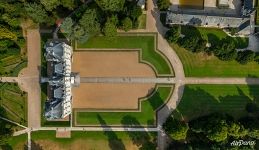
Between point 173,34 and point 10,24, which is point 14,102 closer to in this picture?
point 10,24

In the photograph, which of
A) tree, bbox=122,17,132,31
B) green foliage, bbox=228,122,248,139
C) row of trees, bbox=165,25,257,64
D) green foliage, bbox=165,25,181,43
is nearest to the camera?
tree, bbox=122,17,132,31

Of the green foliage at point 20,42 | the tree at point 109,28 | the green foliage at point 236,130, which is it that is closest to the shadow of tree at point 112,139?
the tree at point 109,28

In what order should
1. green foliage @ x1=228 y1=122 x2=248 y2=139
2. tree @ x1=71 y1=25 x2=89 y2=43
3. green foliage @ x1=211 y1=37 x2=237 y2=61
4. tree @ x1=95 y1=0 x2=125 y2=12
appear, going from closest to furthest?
1. tree @ x1=95 y1=0 x2=125 y2=12
2. tree @ x1=71 y1=25 x2=89 y2=43
3. green foliage @ x1=228 y1=122 x2=248 y2=139
4. green foliage @ x1=211 y1=37 x2=237 y2=61

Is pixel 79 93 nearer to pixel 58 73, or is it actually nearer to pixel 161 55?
pixel 58 73

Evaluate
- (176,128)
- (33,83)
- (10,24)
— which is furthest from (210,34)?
(10,24)

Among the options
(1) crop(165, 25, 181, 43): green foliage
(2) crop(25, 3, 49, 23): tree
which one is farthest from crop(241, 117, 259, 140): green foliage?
(2) crop(25, 3, 49, 23): tree

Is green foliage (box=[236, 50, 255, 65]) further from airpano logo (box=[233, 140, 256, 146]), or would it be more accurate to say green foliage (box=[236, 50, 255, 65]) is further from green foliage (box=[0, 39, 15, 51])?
green foliage (box=[0, 39, 15, 51])
